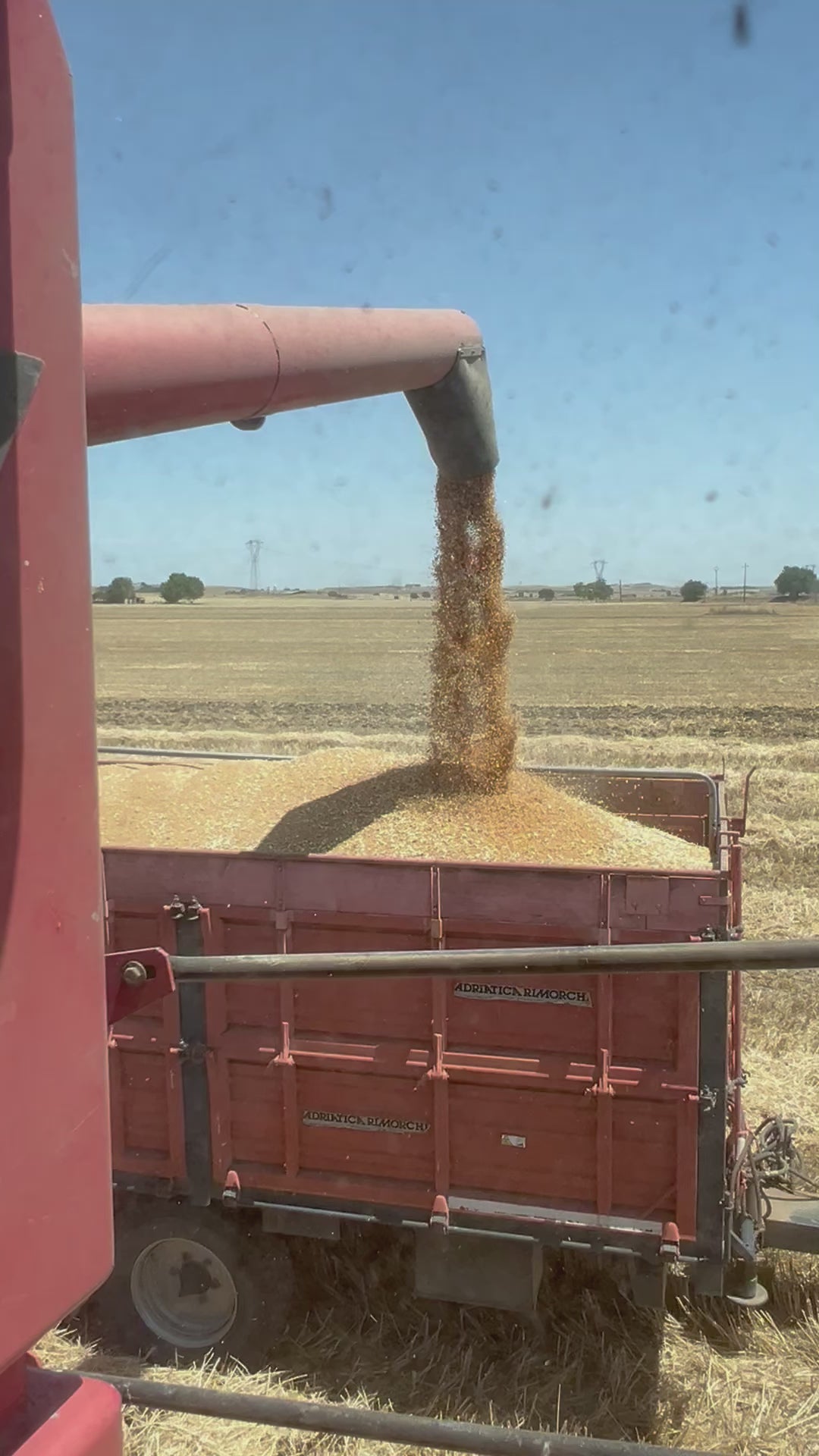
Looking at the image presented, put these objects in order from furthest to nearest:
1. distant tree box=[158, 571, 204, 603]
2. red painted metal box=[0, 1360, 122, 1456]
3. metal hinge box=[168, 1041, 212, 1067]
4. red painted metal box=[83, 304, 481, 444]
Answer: distant tree box=[158, 571, 204, 603] < metal hinge box=[168, 1041, 212, 1067] < red painted metal box=[83, 304, 481, 444] < red painted metal box=[0, 1360, 122, 1456]

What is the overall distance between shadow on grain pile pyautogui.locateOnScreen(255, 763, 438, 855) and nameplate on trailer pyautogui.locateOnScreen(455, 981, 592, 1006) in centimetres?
101

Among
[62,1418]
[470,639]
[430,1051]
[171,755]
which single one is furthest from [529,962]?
[171,755]

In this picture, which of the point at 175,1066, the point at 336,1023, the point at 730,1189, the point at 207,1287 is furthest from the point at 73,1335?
the point at 730,1189

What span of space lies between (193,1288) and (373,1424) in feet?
11.7

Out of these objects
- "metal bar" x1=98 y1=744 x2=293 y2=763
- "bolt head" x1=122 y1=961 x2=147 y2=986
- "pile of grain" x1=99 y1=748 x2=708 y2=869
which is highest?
"bolt head" x1=122 y1=961 x2=147 y2=986

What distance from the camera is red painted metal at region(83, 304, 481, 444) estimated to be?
6.08 feet

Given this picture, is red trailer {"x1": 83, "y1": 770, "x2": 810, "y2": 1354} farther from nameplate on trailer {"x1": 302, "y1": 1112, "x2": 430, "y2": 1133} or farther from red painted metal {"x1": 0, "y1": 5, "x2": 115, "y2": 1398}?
red painted metal {"x1": 0, "y1": 5, "x2": 115, "y2": 1398}

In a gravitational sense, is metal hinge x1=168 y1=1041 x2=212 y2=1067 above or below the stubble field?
above

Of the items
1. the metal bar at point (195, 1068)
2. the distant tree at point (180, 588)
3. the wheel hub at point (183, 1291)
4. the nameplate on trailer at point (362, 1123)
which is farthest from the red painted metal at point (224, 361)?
the distant tree at point (180, 588)

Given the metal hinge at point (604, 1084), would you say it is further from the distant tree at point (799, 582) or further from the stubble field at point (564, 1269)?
the distant tree at point (799, 582)

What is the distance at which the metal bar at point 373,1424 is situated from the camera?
1.58 meters

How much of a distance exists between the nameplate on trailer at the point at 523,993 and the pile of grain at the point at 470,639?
223cm

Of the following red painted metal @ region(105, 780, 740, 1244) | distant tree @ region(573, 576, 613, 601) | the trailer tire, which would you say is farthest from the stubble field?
distant tree @ region(573, 576, 613, 601)

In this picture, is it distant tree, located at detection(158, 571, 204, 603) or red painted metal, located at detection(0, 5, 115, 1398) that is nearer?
red painted metal, located at detection(0, 5, 115, 1398)
